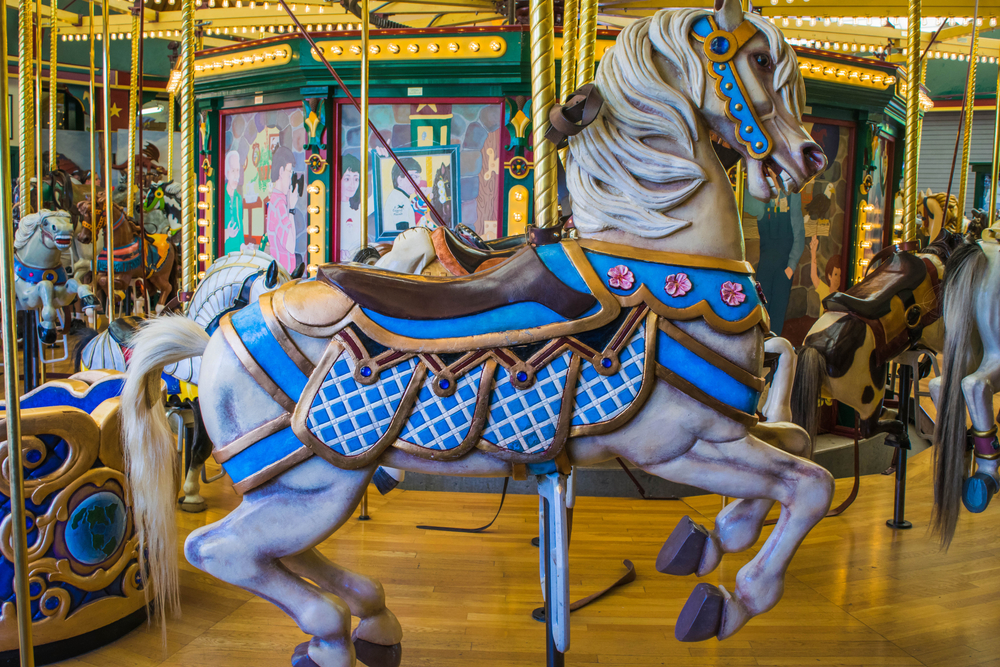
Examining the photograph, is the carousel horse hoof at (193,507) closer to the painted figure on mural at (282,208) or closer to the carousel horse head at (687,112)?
the painted figure on mural at (282,208)

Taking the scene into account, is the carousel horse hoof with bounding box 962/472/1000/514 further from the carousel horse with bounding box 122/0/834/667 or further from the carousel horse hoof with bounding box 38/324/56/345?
the carousel horse hoof with bounding box 38/324/56/345

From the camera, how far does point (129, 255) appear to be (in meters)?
6.36

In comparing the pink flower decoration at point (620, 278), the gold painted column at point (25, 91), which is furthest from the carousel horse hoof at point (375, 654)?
the gold painted column at point (25, 91)

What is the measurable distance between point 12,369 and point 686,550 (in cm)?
124

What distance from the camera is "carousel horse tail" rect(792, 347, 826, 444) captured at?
3.13 metres

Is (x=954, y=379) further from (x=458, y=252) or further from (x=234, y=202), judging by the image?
(x=234, y=202)

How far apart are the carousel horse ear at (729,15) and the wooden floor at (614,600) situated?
1.70m

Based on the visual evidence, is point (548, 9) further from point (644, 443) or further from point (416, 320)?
point (644, 443)

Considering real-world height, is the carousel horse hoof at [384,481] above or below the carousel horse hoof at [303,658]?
above

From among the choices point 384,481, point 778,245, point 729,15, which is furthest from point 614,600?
point 778,245

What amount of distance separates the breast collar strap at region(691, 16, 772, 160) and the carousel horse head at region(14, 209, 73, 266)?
459cm

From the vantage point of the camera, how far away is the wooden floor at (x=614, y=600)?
7.01 ft

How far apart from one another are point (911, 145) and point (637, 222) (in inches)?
83.2

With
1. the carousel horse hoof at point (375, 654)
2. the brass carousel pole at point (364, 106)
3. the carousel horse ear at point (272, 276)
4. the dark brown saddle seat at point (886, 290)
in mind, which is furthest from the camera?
the dark brown saddle seat at point (886, 290)
